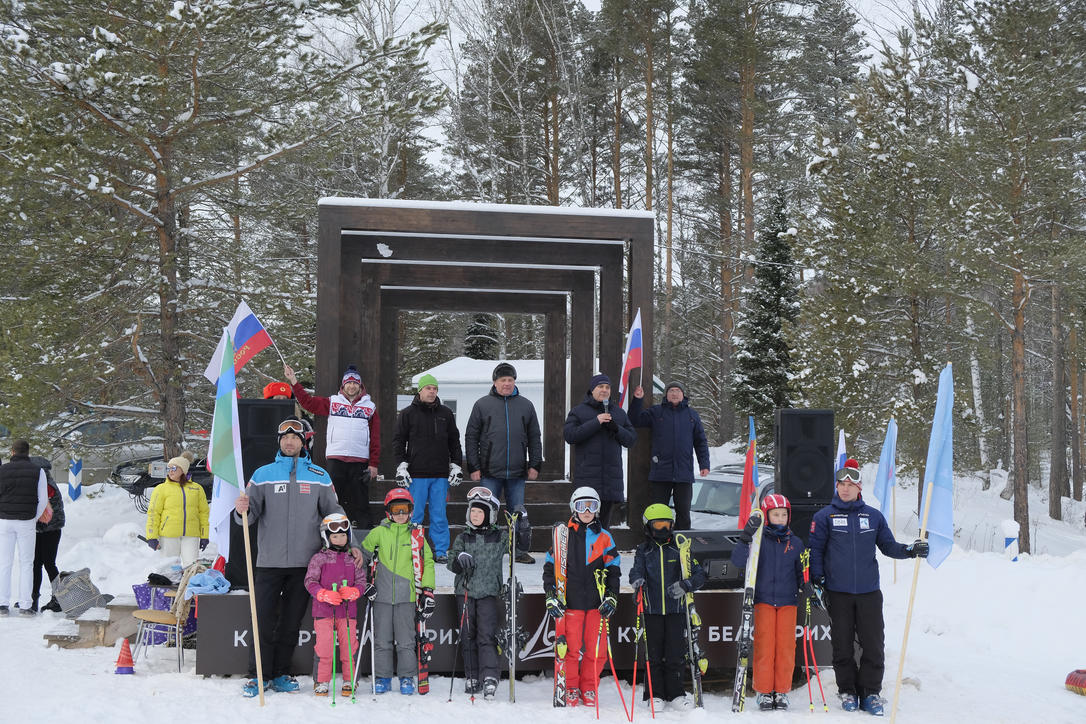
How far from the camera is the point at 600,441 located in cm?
824

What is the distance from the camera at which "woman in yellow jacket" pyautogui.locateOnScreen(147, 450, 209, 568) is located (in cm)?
942

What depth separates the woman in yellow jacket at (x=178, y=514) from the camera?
9422 millimetres

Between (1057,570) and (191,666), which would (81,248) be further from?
(1057,570)

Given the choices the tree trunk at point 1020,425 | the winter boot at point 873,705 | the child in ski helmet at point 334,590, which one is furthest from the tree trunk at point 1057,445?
the child in ski helmet at point 334,590

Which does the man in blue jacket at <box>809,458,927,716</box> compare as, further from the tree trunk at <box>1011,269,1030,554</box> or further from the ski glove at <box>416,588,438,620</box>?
the tree trunk at <box>1011,269,1030,554</box>

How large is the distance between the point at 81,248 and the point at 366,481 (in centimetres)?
806

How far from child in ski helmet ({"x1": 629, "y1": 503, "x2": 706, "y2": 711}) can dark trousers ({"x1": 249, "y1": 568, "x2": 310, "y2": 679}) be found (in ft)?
7.91

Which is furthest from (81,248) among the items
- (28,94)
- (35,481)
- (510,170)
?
(510,170)

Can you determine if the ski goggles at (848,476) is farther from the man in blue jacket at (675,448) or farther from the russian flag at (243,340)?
the russian flag at (243,340)

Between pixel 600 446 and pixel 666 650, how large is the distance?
2214 millimetres

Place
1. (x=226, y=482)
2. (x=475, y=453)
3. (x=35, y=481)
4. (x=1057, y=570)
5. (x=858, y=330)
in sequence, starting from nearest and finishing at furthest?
(x=226, y=482), (x=475, y=453), (x=35, y=481), (x=1057, y=570), (x=858, y=330)

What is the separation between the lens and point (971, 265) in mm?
17781

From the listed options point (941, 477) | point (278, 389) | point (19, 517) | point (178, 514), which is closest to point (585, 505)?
point (941, 477)

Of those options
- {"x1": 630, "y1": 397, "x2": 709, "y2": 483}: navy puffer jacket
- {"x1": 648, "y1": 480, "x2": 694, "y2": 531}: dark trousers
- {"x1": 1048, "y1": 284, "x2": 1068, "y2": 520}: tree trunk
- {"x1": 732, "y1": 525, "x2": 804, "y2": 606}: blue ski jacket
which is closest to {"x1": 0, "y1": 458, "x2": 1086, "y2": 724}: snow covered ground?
{"x1": 732, "y1": 525, "x2": 804, "y2": 606}: blue ski jacket
